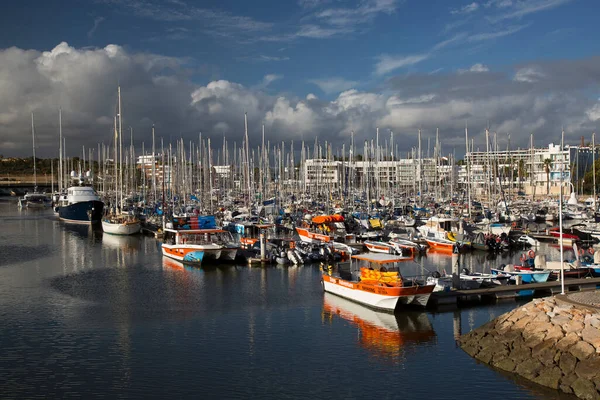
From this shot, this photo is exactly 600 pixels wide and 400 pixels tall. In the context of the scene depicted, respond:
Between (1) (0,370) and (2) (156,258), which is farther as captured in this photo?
(2) (156,258)

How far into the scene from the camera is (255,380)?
22.7 m

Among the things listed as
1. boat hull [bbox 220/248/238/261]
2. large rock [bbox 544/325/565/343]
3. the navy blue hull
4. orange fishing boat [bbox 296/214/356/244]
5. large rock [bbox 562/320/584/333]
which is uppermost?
the navy blue hull

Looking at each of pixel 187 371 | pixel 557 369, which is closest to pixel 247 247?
pixel 187 371

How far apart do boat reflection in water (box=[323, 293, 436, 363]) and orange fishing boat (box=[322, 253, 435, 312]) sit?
533 mm

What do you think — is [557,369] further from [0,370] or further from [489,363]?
[0,370]

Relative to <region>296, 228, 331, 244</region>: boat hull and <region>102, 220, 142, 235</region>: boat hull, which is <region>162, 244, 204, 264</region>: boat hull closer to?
<region>296, 228, 331, 244</region>: boat hull

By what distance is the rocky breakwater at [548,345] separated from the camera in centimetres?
2100

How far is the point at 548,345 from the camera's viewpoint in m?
22.8

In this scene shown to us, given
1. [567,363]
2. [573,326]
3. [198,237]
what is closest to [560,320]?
[573,326]

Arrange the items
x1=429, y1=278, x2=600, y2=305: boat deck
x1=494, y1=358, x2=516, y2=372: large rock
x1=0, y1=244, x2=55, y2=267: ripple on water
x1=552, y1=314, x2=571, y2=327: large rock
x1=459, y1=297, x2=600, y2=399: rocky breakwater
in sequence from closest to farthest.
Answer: x1=459, y1=297, x2=600, y2=399: rocky breakwater → x1=494, y1=358, x2=516, y2=372: large rock → x1=552, y1=314, x2=571, y2=327: large rock → x1=429, y1=278, x2=600, y2=305: boat deck → x1=0, y1=244, x2=55, y2=267: ripple on water

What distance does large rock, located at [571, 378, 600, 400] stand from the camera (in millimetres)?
19938

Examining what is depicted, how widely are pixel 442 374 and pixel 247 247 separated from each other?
113 ft

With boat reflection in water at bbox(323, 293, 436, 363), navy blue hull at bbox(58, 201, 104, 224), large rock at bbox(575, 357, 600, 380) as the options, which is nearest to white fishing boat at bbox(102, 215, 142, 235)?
navy blue hull at bbox(58, 201, 104, 224)

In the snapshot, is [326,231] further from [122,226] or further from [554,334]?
[554,334]
